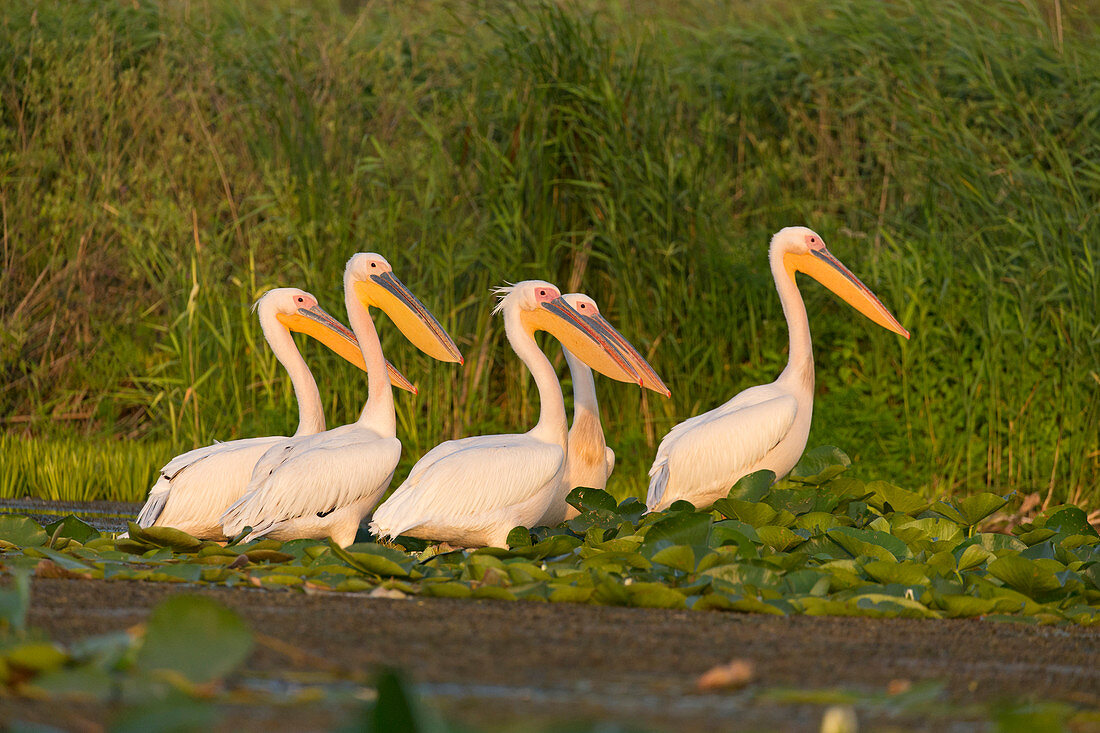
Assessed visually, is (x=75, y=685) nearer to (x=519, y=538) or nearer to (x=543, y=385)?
(x=519, y=538)

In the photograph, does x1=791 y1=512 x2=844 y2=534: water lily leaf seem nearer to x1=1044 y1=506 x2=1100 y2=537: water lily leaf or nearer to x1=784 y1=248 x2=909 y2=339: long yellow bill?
x1=1044 y1=506 x2=1100 y2=537: water lily leaf

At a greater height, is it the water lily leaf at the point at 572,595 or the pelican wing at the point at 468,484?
the pelican wing at the point at 468,484

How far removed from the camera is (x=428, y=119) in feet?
28.9

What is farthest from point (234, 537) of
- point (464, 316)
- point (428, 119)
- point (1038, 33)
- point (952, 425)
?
point (1038, 33)

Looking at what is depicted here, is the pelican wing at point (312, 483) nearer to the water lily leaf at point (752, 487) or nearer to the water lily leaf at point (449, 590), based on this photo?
the water lily leaf at point (449, 590)

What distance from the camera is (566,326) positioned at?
5641 mm

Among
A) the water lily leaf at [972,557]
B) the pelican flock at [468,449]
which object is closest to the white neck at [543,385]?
the pelican flock at [468,449]

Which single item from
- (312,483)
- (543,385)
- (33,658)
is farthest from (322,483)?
(33,658)

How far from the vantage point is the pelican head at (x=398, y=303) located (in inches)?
231

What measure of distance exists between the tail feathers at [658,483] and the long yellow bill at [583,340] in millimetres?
389

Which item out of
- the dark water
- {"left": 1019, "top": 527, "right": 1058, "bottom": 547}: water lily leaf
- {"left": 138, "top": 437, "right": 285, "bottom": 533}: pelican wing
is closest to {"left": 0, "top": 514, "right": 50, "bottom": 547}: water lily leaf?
{"left": 138, "top": 437, "right": 285, "bottom": 533}: pelican wing

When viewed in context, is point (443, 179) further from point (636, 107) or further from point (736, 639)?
point (736, 639)

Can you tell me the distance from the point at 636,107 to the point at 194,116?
11.4 feet

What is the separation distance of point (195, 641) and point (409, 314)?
3.78m
